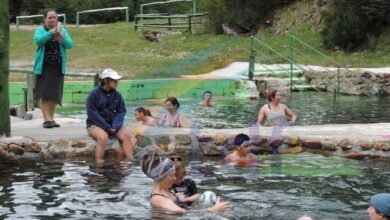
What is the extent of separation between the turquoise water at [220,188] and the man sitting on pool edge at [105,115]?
322 mm

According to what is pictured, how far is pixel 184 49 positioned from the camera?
28969mm

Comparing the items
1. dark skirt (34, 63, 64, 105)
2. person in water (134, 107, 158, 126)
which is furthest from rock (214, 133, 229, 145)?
dark skirt (34, 63, 64, 105)

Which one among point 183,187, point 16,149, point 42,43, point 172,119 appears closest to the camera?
point 183,187

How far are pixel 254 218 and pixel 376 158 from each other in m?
3.89

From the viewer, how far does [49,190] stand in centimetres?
874

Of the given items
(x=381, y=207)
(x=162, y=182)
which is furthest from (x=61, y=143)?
(x=381, y=207)

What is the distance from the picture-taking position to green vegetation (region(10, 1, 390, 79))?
24.1m

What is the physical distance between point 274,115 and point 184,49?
52.9 ft

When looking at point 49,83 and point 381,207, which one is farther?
point 49,83

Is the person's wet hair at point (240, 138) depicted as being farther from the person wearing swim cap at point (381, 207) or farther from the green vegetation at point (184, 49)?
the green vegetation at point (184, 49)

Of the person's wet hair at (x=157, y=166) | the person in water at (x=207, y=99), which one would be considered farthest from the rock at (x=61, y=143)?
the person in water at (x=207, y=99)

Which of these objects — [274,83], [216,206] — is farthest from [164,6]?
[216,206]

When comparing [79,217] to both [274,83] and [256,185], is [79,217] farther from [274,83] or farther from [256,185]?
[274,83]

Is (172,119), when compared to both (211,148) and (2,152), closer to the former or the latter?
(211,148)
